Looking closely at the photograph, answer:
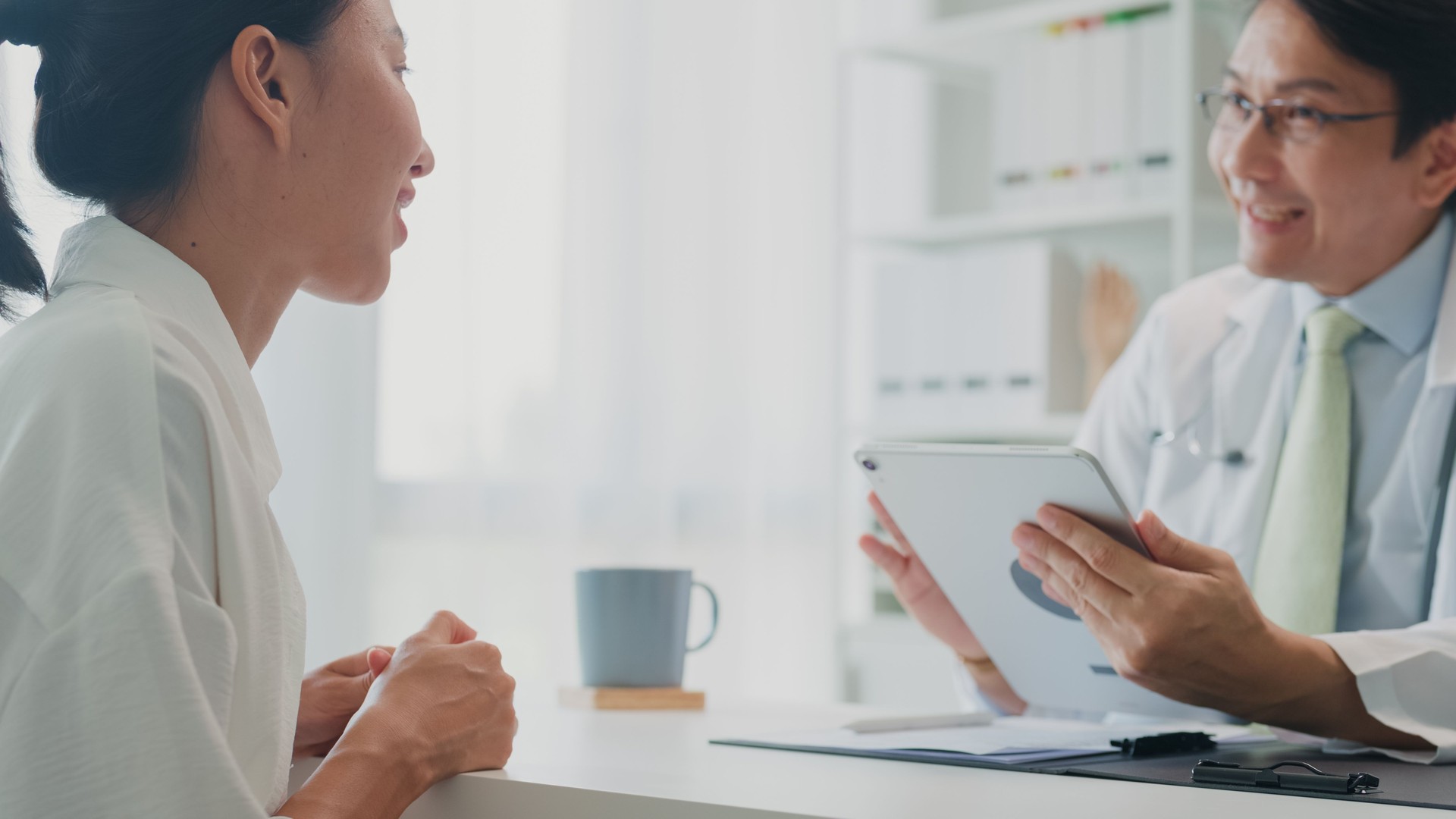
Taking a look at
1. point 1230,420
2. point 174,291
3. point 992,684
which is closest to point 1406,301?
point 1230,420

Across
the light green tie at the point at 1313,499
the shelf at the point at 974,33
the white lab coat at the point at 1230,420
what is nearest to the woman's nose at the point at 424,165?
the white lab coat at the point at 1230,420

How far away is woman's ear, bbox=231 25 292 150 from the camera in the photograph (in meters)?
0.87

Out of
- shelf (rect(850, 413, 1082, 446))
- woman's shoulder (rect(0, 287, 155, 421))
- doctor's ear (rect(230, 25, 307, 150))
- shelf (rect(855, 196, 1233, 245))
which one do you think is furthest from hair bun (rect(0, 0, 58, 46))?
shelf (rect(855, 196, 1233, 245))

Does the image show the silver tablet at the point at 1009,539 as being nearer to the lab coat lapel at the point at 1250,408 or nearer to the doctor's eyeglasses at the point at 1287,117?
the lab coat lapel at the point at 1250,408

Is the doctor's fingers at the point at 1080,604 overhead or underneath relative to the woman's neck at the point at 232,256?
underneath

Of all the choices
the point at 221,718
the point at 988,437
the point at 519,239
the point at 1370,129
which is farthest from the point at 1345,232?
the point at 519,239

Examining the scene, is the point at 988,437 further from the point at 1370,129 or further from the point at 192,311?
the point at 192,311

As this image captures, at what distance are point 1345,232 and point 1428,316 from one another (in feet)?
0.43

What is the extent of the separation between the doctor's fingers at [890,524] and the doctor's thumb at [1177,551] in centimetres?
25

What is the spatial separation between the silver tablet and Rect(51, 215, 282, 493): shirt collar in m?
0.48

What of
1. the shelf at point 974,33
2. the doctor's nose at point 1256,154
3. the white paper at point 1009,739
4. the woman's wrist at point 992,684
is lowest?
the woman's wrist at point 992,684

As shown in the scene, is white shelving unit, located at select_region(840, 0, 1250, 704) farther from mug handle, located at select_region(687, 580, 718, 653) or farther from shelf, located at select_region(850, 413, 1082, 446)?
mug handle, located at select_region(687, 580, 718, 653)

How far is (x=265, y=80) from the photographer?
0.89 meters

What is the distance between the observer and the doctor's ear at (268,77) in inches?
34.4
